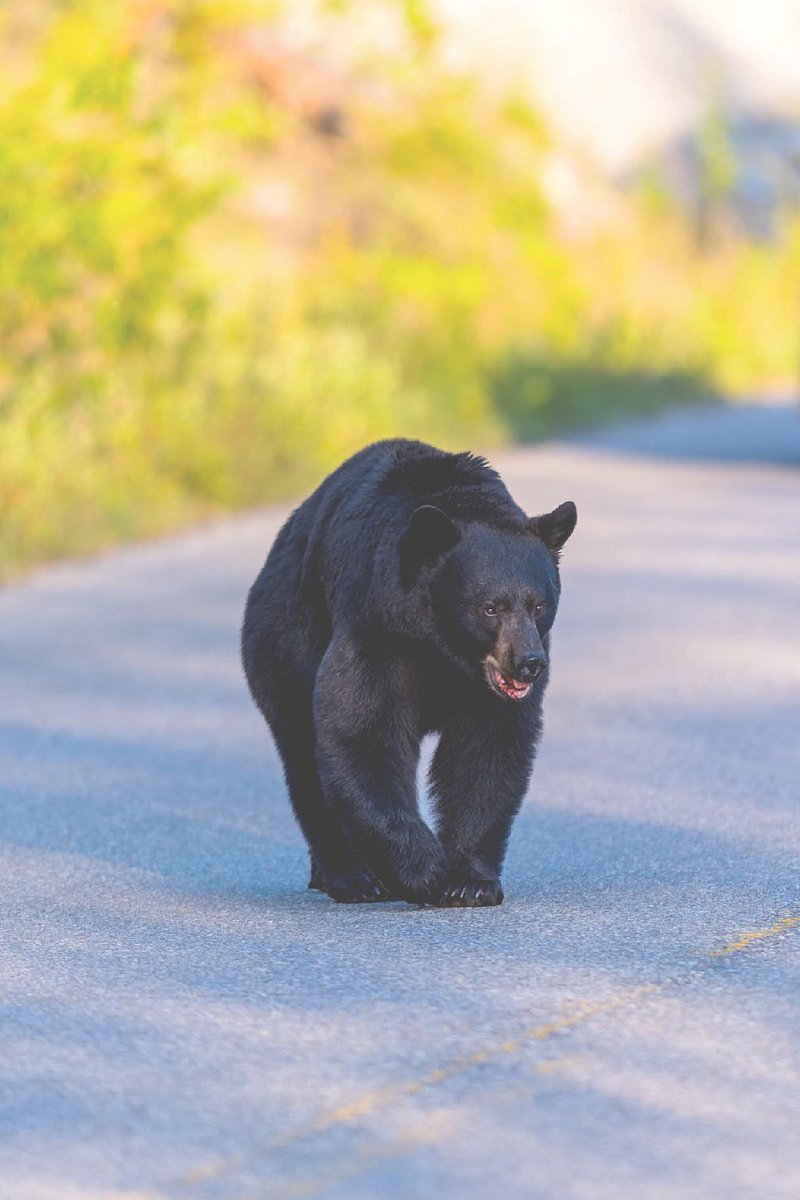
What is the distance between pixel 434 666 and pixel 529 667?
0.95 ft

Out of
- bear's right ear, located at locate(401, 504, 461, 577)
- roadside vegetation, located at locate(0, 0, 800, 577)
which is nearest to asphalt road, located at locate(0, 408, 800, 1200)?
bear's right ear, located at locate(401, 504, 461, 577)

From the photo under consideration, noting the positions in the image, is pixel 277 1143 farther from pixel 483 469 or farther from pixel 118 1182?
pixel 483 469

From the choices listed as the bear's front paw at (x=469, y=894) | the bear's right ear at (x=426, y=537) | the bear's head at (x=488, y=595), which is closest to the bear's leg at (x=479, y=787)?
the bear's front paw at (x=469, y=894)

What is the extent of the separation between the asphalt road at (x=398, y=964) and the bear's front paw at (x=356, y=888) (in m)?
0.07

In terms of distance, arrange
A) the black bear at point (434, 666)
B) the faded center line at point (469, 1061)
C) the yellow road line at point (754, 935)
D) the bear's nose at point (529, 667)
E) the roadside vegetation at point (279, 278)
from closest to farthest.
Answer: the faded center line at point (469, 1061) → the yellow road line at point (754, 935) → the bear's nose at point (529, 667) → the black bear at point (434, 666) → the roadside vegetation at point (279, 278)

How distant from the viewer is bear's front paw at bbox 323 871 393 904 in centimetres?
624

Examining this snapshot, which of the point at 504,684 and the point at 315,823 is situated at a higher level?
the point at 504,684

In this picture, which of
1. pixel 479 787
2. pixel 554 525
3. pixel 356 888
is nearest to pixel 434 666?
pixel 479 787

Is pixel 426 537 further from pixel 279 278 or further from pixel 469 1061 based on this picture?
pixel 279 278

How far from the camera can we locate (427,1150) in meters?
4.02

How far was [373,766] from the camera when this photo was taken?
591cm

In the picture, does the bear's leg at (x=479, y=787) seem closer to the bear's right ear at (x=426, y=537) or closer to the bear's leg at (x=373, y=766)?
the bear's leg at (x=373, y=766)

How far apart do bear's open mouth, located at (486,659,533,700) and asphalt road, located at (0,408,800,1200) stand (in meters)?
0.52

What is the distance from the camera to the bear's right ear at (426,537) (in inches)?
227
